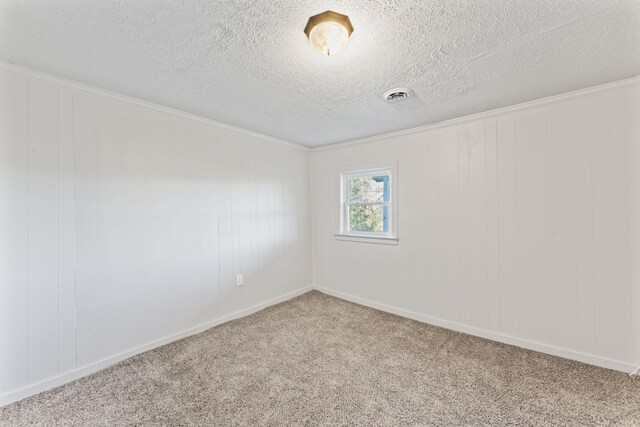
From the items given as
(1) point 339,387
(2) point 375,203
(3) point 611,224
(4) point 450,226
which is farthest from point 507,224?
(1) point 339,387

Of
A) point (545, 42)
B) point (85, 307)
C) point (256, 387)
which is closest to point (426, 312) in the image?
point (256, 387)

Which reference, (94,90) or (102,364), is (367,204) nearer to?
(94,90)

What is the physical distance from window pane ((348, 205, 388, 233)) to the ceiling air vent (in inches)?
60.1

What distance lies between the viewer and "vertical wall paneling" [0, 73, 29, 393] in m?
1.75

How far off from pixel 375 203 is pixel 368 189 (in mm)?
238

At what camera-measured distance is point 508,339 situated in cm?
253

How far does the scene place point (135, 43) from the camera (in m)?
1.53

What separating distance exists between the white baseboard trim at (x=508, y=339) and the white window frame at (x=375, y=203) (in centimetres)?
81

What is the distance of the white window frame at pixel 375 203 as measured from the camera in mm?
3289

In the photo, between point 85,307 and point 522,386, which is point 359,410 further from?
point 85,307

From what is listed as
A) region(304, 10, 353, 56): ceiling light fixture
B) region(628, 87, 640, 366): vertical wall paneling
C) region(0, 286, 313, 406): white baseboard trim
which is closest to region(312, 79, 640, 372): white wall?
region(628, 87, 640, 366): vertical wall paneling

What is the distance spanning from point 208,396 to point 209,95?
88.7 inches

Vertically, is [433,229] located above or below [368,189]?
below

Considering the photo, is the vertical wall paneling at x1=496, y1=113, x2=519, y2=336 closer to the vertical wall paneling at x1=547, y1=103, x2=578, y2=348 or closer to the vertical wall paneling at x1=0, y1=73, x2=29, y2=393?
the vertical wall paneling at x1=547, y1=103, x2=578, y2=348
